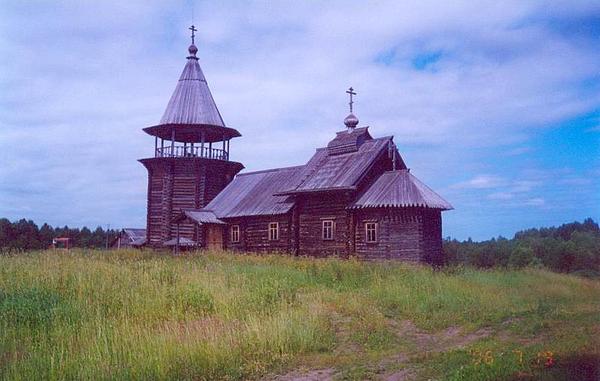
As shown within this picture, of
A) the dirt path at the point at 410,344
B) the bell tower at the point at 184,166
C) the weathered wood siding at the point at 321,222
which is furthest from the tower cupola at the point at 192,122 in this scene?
the dirt path at the point at 410,344

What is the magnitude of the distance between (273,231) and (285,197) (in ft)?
6.12

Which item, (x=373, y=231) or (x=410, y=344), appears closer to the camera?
(x=410, y=344)

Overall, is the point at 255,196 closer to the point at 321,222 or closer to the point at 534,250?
the point at 321,222

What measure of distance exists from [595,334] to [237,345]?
5686 millimetres

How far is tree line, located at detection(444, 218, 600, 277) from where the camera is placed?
22.8 metres

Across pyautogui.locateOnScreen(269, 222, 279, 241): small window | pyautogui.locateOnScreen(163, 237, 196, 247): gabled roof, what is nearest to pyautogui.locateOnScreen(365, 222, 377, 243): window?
pyautogui.locateOnScreen(269, 222, 279, 241): small window

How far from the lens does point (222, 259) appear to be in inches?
755

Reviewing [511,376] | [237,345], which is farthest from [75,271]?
[511,376]

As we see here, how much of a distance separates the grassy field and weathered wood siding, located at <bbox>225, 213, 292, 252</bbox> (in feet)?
36.7

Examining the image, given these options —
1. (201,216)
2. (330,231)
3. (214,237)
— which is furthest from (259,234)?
(330,231)

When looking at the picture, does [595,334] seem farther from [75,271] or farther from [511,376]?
[75,271]

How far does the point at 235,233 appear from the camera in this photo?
29625 millimetres
